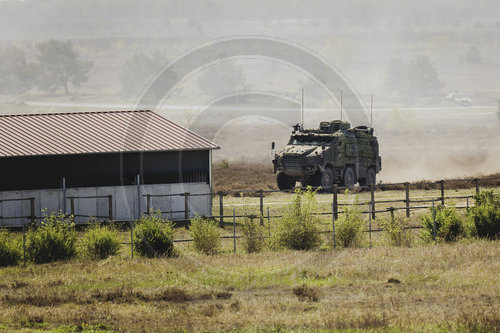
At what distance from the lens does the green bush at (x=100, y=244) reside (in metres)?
23.3

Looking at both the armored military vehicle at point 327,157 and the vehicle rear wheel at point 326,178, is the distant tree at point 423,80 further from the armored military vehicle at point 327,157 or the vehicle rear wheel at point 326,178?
the vehicle rear wheel at point 326,178

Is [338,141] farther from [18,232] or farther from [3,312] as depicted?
[3,312]

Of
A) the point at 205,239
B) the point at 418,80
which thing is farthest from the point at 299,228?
the point at 418,80

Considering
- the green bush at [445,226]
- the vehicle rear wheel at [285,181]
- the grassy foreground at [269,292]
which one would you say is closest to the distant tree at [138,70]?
the vehicle rear wheel at [285,181]

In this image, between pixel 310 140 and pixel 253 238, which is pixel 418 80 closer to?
pixel 310 140

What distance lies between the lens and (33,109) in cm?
16462

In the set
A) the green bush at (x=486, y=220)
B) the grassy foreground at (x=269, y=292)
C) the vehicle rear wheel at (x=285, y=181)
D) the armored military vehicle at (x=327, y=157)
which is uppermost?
the armored military vehicle at (x=327, y=157)

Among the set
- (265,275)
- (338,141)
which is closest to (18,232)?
(265,275)

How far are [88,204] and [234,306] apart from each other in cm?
1653

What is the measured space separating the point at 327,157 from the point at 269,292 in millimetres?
22204

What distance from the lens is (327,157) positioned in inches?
1556

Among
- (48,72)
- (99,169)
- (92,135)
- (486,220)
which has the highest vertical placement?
(48,72)

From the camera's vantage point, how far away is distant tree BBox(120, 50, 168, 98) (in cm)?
18125

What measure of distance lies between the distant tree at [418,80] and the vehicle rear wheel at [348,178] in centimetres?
13396
